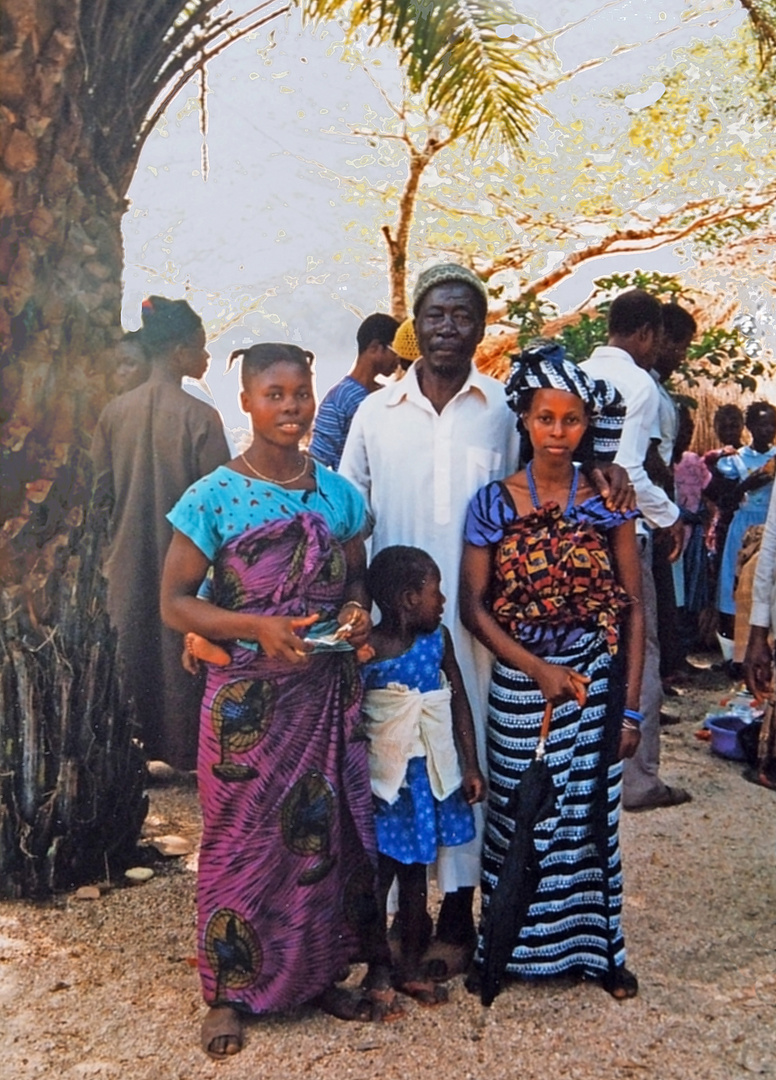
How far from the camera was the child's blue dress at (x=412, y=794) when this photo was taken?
283 centimetres

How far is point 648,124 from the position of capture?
6906 mm

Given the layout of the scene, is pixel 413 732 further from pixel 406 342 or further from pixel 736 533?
pixel 736 533

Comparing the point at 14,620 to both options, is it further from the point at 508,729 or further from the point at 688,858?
the point at 688,858

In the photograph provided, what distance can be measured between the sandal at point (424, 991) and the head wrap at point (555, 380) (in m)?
1.59

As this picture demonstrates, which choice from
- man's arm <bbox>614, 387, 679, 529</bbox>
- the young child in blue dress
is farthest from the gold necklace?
man's arm <bbox>614, 387, 679, 529</bbox>

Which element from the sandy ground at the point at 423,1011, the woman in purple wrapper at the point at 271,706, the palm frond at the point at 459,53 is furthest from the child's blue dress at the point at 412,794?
the palm frond at the point at 459,53

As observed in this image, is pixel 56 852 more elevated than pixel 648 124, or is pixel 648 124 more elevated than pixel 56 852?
pixel 648 124

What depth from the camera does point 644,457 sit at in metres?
4.25

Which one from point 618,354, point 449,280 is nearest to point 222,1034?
point 449,280

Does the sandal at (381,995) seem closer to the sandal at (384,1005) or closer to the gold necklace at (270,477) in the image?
the sandal at (384,1005)

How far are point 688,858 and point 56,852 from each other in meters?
2.29

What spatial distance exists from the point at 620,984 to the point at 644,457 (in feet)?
6.86

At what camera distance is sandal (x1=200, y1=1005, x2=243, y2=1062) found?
2.62 m

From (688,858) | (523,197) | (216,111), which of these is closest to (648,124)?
(523,197)
